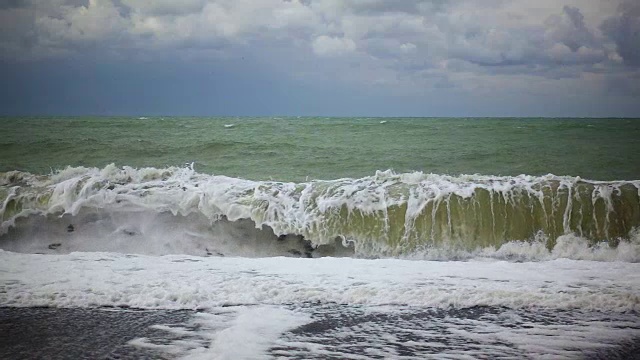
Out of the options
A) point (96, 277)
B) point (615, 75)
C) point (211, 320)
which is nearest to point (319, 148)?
point (615, 75)

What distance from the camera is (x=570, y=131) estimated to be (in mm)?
4250

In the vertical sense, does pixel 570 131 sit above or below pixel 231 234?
above

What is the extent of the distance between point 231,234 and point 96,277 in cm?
83

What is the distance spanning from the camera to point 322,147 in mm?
4891

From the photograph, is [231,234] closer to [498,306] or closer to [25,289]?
[25,289]

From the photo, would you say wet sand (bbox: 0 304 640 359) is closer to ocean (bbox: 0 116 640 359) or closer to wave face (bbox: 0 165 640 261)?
ocean (bbox: 0 116 640 359)

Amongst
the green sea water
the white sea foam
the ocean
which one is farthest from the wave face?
the green sea water

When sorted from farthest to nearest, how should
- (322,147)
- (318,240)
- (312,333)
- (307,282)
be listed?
(322,147) → (318,240) → (307,282) → (312,333)

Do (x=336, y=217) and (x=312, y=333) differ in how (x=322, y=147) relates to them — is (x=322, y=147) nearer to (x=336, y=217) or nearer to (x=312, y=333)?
(x=336, y=217)

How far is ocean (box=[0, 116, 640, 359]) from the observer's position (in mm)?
1686

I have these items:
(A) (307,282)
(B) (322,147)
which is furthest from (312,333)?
(B) (322,147)

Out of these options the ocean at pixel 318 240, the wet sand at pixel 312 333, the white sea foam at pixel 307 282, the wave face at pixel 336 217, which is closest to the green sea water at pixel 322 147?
the ocean at pixel 318 240

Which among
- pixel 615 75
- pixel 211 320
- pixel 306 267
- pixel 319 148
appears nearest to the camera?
pixel 211 320

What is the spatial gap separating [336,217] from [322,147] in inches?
77.0
